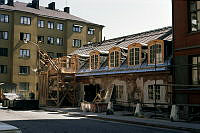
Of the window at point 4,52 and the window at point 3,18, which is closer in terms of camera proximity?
the window at point 4,52

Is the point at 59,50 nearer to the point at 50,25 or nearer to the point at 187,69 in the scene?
the point at 50,25

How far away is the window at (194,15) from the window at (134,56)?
6.25 metres

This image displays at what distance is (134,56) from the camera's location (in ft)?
85.3

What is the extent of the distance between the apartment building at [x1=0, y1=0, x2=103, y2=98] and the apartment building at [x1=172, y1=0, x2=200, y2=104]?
3111cm

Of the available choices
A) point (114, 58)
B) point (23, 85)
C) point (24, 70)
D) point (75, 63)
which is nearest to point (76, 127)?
point (114, 58)

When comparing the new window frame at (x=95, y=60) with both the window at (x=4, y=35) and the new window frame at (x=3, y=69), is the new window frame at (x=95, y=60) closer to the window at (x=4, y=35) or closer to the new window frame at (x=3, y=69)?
the new window frame at (x=3, y=69)

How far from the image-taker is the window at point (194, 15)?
19.9 metres

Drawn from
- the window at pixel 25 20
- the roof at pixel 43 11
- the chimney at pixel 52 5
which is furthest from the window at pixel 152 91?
the chimney at pixel 52 5

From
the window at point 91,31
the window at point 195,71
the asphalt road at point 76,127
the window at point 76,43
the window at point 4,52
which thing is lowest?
the asphalt road at point 76,127

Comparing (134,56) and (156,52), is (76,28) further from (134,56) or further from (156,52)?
(156,52)

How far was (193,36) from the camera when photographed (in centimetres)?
1995

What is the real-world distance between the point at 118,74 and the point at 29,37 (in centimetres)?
3076

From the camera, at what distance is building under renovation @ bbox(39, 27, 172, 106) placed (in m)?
23.3

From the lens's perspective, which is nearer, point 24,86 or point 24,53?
point 24,86
